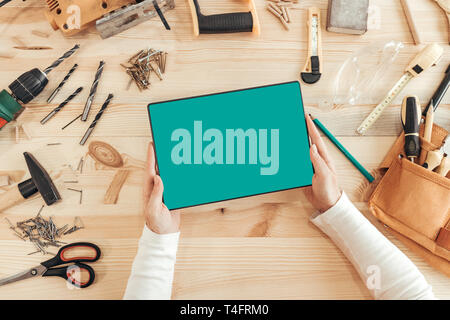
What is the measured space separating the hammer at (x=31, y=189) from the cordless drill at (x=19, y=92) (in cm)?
12

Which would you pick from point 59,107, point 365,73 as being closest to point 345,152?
point 365,73

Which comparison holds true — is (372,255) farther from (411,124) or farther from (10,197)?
(10,197)

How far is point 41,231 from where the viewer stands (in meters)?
0.69

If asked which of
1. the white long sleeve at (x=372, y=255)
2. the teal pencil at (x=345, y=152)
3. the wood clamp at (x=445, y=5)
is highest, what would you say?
the wood clamp at (x=445, y=5)

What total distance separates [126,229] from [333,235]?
1.67ft

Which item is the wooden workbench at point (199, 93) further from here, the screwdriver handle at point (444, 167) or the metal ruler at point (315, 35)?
the screwdriver handle at point (444, 167)

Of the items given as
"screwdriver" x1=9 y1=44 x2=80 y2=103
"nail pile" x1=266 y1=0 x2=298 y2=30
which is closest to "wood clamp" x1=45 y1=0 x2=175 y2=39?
"screwdriver" x1=9 y1=44 x2=80 y2=103

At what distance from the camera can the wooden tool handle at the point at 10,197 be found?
69 cm

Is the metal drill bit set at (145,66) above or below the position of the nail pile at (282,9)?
below

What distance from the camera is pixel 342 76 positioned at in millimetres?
761

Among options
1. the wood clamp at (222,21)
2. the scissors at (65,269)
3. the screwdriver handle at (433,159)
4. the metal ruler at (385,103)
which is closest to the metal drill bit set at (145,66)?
the wood clamp at (222,21)

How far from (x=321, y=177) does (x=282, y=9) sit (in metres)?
0.48

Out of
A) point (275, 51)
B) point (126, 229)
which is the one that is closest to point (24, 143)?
point (126, 229)

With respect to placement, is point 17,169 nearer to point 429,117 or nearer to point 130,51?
point 130,51
